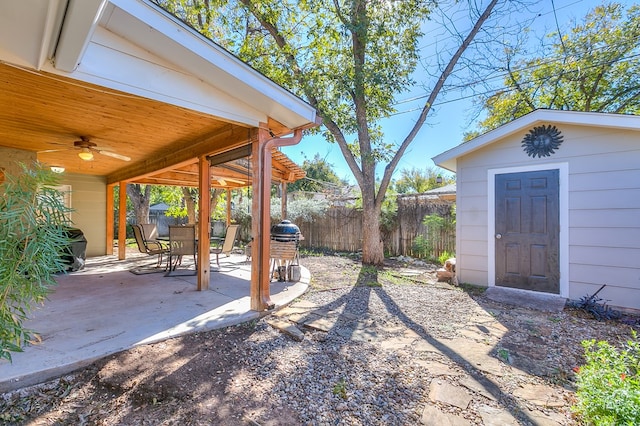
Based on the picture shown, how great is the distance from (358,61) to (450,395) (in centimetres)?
663

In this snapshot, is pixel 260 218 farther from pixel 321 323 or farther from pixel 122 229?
pixel 122 229

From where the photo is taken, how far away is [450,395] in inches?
79.6

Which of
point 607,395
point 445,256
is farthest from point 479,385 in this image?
point 445,256

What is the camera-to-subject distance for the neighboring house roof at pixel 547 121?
12.6ft

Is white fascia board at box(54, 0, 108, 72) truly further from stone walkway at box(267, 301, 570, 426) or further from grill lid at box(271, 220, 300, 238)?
grill lid at box(271, 220, 300, 238)

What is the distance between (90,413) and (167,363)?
583mm

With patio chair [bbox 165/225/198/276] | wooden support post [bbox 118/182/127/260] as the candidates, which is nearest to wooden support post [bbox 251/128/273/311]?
patio chair [bbox 165/225/198/276]

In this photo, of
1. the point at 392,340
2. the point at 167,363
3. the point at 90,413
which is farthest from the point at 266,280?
the point at 90,413

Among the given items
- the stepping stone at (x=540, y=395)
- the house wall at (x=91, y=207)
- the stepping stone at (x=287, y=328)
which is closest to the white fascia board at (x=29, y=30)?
the stepping stone at (x=287, y=328)

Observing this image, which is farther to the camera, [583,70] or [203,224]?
[583,70]

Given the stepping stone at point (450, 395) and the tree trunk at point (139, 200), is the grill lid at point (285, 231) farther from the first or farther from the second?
the tree trunk at point (139, 200)

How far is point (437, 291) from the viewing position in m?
4.91

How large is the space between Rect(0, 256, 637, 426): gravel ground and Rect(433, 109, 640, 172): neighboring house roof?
263 cm

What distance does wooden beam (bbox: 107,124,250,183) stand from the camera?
369 centimetres
